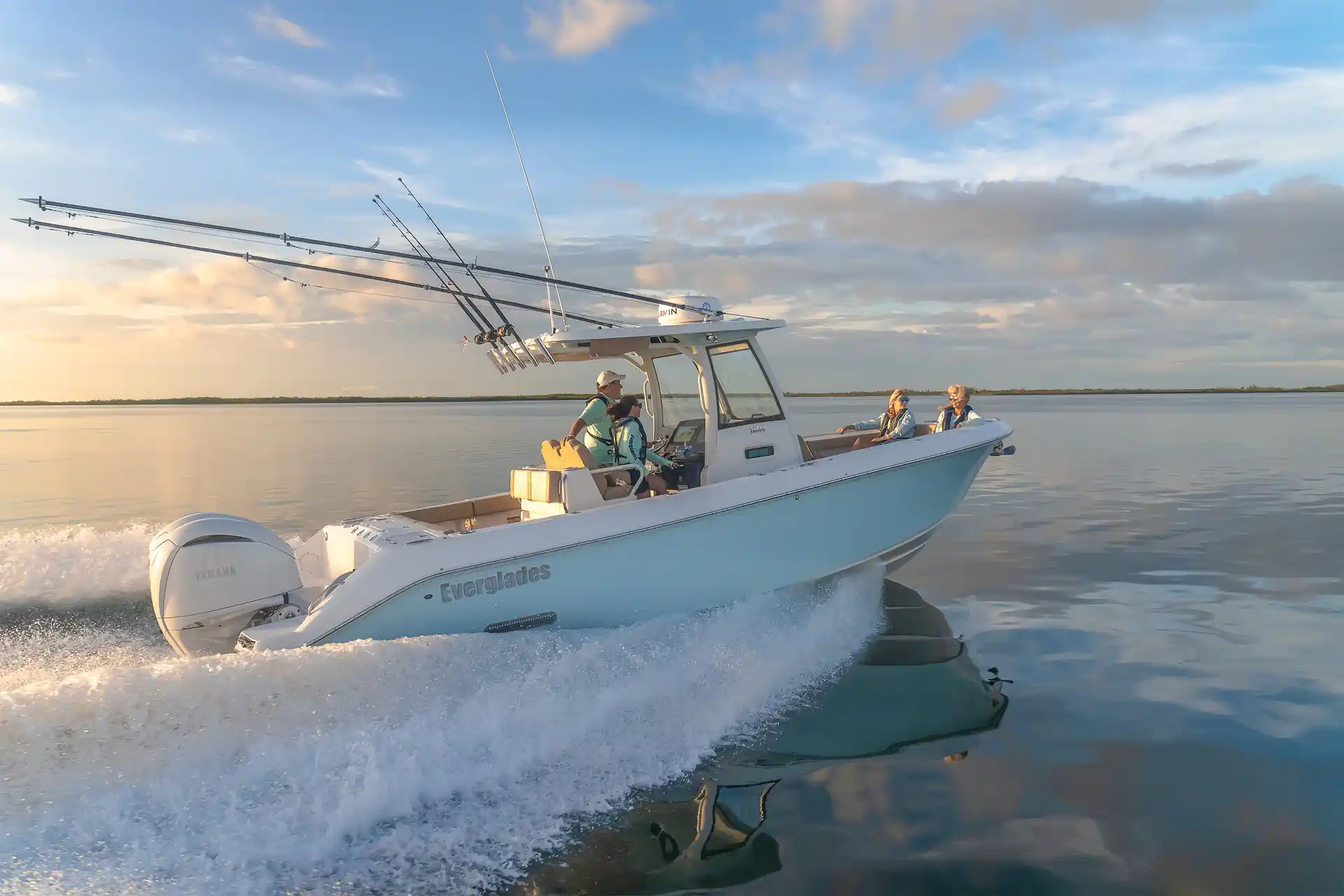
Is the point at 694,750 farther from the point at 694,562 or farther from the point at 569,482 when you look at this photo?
the point at 569,482

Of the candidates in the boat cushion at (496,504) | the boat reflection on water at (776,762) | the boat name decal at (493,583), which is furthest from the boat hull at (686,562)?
the boat cushion at (496,504)

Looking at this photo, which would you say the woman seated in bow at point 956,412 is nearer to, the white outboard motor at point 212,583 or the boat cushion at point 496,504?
the boat cushion at point 496,504

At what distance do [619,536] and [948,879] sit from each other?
2780 mm

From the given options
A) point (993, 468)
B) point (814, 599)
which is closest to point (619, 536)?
point (814, 599)

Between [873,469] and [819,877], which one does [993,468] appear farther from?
[819,877]

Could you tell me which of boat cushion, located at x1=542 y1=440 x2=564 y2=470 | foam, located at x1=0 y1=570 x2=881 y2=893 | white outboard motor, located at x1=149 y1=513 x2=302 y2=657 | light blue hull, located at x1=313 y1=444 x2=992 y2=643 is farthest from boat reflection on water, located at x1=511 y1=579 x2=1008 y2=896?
white outboard motor, located at x1=149 y1=513 x2=302 y2=657

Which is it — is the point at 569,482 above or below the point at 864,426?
below

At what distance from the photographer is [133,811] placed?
3.16 meters

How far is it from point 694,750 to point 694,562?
1.61 m

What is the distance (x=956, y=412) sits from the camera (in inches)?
331

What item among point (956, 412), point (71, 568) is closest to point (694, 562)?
point (956, 412)

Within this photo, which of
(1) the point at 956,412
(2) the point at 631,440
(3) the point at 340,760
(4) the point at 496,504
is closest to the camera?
(3) the point at 340,760

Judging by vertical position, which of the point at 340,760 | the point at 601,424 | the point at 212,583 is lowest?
the point at 340,760

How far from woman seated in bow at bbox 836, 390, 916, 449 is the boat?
521mm
